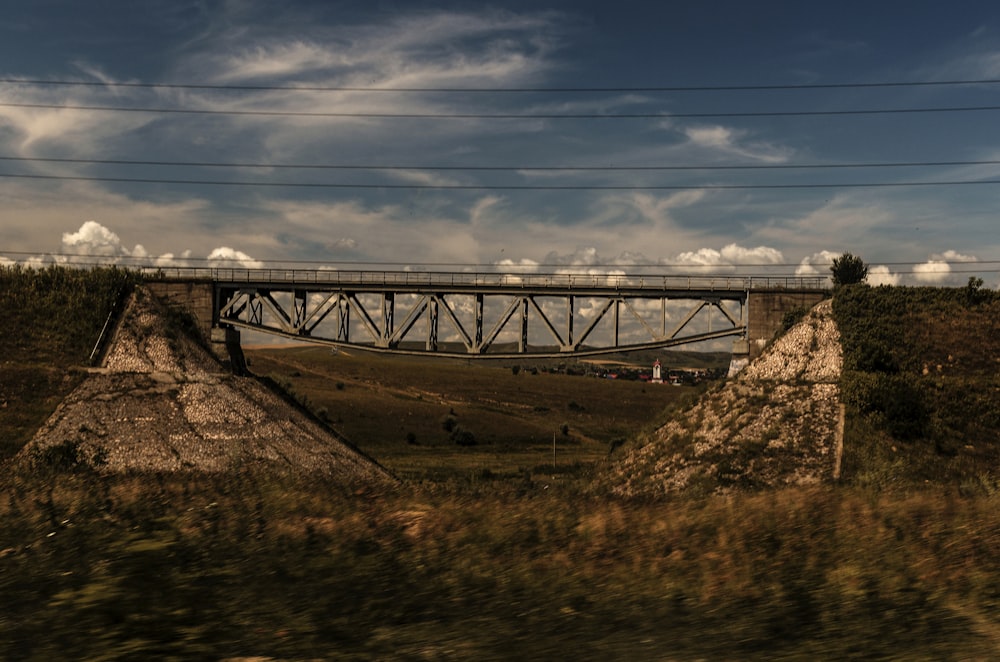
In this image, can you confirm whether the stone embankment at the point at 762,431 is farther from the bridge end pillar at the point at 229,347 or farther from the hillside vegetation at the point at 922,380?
the bridge end pillar at the point at 229,347

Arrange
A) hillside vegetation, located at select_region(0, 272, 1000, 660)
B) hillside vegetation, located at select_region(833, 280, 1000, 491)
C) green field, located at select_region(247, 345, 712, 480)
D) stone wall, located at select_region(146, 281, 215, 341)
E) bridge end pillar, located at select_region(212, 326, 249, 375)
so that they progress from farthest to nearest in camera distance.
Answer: green field, located at select_region(247, 345, 712, 480) → stone wall, located at select_region(146, 281, 215, 341) → bridge end pillar, located at select_region(212, 326, 249, 375) → hillside vegetation, located at select_region(833, 280, 1000, 491) → hillside vegetation, located at select_region(0, 272, 1000, 660)

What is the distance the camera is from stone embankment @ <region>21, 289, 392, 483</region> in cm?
4406

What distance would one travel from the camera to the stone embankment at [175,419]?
44.1 metres

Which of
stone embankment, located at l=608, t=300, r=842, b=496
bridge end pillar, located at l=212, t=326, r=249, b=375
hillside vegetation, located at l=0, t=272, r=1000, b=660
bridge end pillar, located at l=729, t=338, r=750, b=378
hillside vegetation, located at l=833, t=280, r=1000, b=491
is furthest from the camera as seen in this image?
bridge end pillar, located at l=212, t=326, r=249, b=375

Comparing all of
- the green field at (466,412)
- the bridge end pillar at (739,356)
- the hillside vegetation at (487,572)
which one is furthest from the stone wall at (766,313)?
the hillside vegetation at (487,572)

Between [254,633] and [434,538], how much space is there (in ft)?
16.2

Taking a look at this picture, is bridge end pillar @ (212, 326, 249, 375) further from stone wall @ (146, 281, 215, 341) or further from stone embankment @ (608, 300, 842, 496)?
stone embankment @ (608, 300, 842, 496)

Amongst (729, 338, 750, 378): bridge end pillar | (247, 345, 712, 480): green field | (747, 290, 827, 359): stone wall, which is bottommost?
(247, 345, 712, 480): green field

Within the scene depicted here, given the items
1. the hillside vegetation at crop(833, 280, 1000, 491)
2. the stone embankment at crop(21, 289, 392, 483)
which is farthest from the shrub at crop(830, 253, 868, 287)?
the stone embankment at crop(21, 289, 392, 483)

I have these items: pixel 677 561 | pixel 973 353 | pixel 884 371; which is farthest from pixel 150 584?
pixel 973 353

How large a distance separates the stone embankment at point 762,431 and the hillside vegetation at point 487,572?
24.0m

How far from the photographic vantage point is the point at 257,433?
160 feet

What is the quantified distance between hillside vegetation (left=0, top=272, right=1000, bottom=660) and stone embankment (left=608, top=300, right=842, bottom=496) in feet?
78.8

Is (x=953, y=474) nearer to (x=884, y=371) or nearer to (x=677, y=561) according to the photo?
(x=884, y=371)
